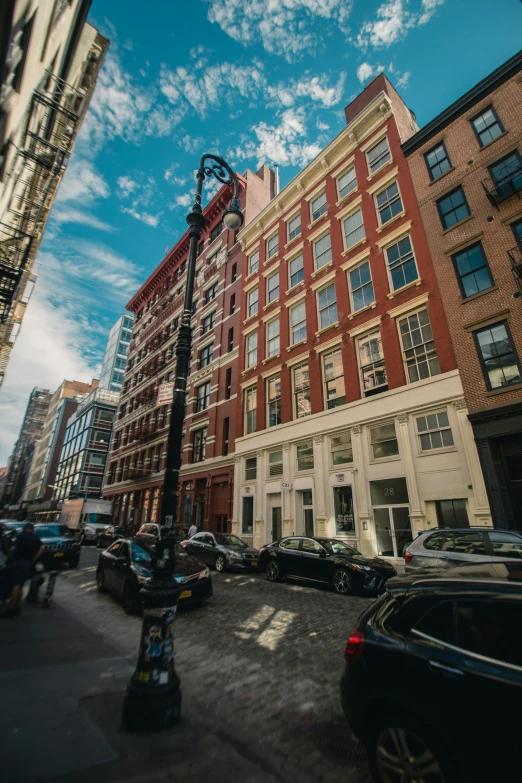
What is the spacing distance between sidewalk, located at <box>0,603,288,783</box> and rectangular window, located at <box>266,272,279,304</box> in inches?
871

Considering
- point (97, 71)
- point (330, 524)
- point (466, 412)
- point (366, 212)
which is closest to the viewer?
point (466, 412)

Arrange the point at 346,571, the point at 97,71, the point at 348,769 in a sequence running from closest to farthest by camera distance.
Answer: the point at 348,769
the point at 346,571
the point at 97,71

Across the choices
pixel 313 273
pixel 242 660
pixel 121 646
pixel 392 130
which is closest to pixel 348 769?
pixel 242 660

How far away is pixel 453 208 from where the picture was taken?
50.5 ft

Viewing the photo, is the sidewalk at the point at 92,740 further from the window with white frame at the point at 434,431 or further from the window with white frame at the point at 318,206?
the window with white frame at the point at 318,206

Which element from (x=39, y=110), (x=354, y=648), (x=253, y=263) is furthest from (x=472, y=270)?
(x=39, y=110)

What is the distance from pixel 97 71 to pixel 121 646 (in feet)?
65.2

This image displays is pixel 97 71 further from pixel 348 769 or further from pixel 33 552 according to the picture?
pixel 348 769

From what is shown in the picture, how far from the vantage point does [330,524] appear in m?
15.8

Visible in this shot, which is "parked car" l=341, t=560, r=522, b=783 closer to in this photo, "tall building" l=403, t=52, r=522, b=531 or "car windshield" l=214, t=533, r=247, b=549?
"tall building" l=403, t=52, r=522, b=531

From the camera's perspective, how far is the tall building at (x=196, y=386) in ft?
82.1

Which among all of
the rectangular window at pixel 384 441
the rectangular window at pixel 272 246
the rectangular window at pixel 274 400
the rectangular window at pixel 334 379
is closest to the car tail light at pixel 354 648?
the rectangular window at pixel 384 441

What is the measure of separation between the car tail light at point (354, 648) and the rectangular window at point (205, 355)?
2694 centimetres

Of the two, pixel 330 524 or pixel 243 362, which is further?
pixel 243 362
